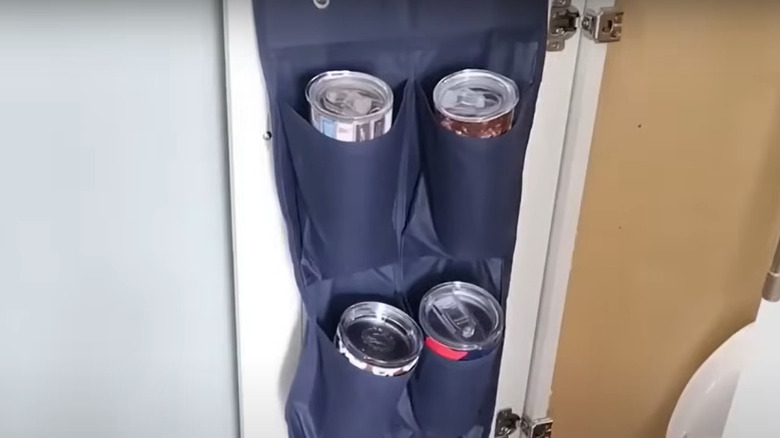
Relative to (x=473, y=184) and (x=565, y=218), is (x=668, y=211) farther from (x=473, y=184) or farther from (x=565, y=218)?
(x=473, y=184)

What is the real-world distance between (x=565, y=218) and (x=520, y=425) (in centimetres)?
32

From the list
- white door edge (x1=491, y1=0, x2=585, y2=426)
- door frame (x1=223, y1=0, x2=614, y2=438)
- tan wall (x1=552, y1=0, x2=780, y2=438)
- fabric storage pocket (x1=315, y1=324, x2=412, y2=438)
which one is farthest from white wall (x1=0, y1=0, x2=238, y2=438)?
tan wall (x1=552, y1=0, x2=780, y2=438)

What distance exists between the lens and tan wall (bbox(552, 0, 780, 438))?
1.19 m

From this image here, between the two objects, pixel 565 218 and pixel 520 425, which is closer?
pixel 565 218

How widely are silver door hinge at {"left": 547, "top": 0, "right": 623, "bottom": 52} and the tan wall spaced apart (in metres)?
0.04

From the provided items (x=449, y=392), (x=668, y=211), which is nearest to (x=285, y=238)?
(x=449, y=392)

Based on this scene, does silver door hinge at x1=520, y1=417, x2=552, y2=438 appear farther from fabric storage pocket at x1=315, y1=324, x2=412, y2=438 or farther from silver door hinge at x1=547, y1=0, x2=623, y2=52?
silver door hinge at x1=547, y1=0, x2=623, y2=52

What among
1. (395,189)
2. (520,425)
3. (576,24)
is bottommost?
(520,425)

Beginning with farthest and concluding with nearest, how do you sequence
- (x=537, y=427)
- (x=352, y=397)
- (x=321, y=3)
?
(x=537, y=427), (x=352, y=397), (x=321, y=3)

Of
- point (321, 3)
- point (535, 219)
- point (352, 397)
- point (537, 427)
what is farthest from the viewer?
point (537, 427)

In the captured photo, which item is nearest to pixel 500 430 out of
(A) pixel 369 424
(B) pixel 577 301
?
(B) pixel 577 301

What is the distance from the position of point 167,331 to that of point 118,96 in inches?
11.6

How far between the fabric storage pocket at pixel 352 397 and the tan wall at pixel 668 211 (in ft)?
1.08

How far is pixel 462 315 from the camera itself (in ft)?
3.81
